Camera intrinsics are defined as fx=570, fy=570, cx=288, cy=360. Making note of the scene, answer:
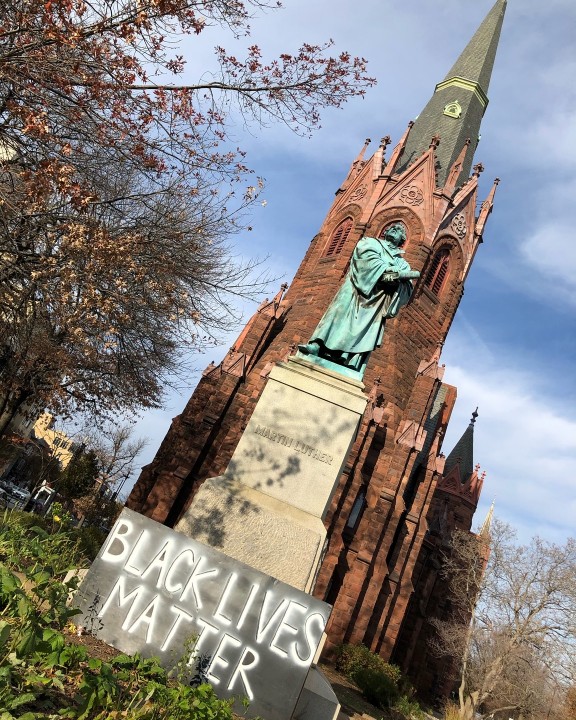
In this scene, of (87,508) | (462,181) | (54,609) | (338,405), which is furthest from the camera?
(87,508)

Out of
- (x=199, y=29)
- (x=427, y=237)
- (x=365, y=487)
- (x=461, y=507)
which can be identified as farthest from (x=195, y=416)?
(x=461, y=507)

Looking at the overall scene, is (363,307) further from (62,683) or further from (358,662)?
(358,662)

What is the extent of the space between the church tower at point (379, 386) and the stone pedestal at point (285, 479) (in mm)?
11074

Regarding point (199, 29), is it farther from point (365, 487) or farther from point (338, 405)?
point (365, 487)

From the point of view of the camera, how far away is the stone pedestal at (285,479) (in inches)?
210

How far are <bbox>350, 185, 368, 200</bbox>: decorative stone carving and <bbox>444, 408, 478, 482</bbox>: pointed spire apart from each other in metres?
21.5

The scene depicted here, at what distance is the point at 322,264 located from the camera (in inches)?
1000

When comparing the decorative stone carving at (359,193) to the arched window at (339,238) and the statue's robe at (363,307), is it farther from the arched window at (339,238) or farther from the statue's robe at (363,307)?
the statue's robe at (363,307)

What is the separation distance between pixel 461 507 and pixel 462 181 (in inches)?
837

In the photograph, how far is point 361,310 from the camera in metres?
7.11

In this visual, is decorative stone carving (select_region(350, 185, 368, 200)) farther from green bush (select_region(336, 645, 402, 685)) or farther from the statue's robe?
the statue's robe

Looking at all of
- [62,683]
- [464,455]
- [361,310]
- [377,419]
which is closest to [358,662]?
[377,419]

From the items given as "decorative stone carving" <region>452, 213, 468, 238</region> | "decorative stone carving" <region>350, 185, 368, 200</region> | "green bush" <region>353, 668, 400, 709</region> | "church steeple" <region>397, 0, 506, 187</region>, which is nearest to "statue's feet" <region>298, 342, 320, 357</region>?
"green bush" <region>353, 668, 400, 709</region>

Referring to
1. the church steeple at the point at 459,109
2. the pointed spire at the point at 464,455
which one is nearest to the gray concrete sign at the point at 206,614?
the church steeple at the point at 459,109
